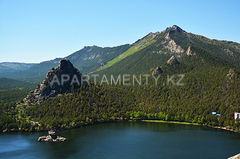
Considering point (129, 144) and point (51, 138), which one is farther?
point (51, 138)

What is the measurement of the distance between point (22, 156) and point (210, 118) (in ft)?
438

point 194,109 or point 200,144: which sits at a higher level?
point 194,109

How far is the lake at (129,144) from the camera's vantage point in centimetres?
11106

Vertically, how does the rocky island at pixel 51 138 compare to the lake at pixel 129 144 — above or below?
above

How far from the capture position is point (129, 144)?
423 feet

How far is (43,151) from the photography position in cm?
11625

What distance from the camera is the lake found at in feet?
364

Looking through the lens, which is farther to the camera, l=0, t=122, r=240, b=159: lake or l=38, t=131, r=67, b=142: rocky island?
l=38, t=131, r=67, b=142: rocky island

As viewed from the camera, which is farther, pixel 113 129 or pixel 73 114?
pixel 73 114

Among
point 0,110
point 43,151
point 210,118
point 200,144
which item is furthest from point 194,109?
point 0,110

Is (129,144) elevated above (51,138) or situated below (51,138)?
below

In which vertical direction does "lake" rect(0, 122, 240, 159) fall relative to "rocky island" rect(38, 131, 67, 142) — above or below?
below

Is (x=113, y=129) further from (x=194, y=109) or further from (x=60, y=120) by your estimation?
(x=194, y=109)

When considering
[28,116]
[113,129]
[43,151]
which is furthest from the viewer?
[28,116]
